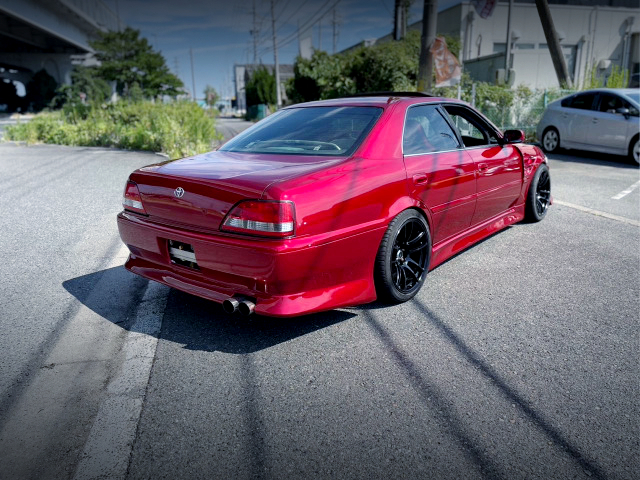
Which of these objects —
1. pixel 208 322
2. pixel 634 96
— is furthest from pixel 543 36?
pixel 208 322

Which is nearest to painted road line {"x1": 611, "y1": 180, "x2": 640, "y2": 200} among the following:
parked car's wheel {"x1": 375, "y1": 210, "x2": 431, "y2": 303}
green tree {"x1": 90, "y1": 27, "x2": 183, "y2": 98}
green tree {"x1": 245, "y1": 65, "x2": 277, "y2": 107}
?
parked car's wheel {"x1": 375, "y1": 210, "x2": 431, "y2": 303}

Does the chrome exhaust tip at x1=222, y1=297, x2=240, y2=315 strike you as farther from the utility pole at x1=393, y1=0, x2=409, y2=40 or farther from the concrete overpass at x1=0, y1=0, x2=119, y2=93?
the concrete overpass at x1=0, y1=0, x2=119, y2=93

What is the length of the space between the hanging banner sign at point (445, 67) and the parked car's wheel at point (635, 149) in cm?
398

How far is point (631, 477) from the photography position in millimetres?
2086

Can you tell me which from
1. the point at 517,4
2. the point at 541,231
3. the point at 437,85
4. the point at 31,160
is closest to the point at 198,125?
the point at 31,160

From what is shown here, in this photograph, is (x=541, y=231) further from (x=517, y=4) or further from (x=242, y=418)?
(x=517, y=4)

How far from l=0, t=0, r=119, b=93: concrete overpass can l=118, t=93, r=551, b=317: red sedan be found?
125 ft

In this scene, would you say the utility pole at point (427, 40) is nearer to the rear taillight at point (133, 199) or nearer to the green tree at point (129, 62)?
the rear taillight at point (133, 199)

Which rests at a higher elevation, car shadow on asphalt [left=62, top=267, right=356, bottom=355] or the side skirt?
the side skirt

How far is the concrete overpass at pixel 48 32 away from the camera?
39.9 meters

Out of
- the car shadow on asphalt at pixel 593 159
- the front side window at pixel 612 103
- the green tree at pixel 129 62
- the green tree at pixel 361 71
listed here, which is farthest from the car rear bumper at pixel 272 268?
the green tree at pixel 129 62

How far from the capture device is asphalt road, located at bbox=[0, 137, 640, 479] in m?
2.21

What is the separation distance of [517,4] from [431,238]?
3262cm

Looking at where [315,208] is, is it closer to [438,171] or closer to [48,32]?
[438,171]
